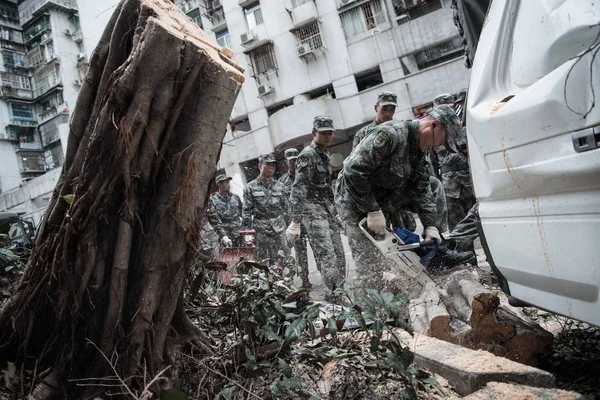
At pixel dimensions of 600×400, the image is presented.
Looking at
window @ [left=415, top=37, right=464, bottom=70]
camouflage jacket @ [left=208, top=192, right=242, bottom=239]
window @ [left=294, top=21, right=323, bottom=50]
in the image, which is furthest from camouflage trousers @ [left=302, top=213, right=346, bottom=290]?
window @ [left=294, top=21, right=323, bottom=50]

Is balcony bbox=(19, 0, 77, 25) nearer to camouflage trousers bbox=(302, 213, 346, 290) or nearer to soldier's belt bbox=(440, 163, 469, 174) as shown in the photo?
camouflage trousers bbox=(302, 213, 346, 290)

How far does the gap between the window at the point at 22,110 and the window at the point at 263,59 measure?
72.0 feet

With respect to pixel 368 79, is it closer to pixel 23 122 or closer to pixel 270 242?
pixel 270 242

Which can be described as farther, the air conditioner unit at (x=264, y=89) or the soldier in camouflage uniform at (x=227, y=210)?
the air conditioner unit at (x=264, y=89)

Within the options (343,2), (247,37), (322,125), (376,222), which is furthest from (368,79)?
(376,222)

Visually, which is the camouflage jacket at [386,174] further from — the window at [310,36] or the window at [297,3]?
the window at [297,3]

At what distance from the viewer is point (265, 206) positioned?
21.9 ft

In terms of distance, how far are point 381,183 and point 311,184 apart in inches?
49.1

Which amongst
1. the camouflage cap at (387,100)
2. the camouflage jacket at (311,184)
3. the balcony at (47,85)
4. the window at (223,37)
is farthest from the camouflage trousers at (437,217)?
the balcony at (47,85)

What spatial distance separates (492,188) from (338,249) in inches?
115

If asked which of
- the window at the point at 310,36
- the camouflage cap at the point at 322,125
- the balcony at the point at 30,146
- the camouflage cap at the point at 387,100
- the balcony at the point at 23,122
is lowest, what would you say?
the camouflage cap at the point at 322,125

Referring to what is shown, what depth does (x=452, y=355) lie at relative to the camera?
5.76 ft

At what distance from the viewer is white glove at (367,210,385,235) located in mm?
3363

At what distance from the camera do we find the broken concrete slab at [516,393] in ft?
4.66
